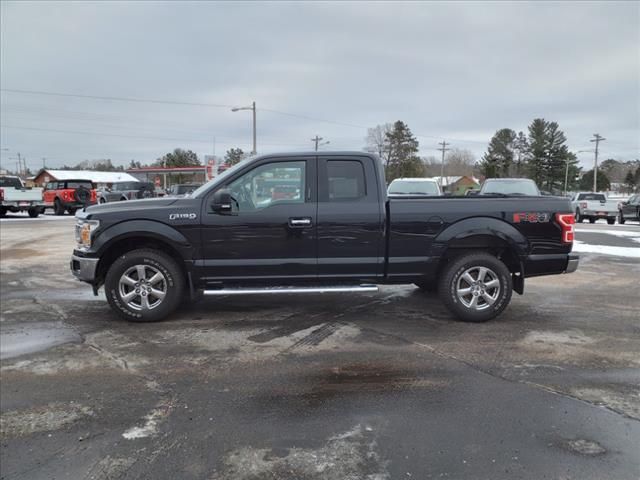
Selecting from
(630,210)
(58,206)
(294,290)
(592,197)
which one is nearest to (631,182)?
(592,197)

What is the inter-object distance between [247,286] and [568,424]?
137 inches

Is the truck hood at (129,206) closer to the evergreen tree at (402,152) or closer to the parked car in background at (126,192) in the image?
the parked car in background at (126,192)

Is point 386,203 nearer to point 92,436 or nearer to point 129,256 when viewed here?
point 129,256


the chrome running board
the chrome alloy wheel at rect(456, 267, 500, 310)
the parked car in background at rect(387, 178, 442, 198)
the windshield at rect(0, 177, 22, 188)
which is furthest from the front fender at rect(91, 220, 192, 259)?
the windshield at rect(0, 177, 22, 188)

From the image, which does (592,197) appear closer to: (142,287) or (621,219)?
(621,219)

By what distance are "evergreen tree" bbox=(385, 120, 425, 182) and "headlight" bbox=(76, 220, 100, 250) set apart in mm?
72680

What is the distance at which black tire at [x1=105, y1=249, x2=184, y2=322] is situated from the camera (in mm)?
5512

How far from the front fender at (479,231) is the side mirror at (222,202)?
2353mm

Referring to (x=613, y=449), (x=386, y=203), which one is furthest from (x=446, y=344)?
(x=613, y=449)

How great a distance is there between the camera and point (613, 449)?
2980mm

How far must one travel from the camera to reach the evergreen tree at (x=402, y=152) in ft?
252

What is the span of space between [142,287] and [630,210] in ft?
83.1

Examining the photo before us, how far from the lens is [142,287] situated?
5.60 meters

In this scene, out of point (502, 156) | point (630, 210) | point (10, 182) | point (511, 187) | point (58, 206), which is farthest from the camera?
point (502, 156)
